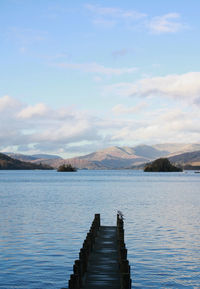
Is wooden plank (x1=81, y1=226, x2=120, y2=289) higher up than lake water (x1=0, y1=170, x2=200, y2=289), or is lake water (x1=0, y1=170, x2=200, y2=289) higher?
wooden plank (x1=81, y1=226, x2=120, y2=289)

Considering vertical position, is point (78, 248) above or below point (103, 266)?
below

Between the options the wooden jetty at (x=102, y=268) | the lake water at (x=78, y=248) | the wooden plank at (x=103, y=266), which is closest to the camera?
the wooden jetty at (x=102, y=268)

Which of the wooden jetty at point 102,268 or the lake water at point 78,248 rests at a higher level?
the wooden jetty at point 102,268

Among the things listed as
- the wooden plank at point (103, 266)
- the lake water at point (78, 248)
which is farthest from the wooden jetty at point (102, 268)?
the lake water at point (78, 248)

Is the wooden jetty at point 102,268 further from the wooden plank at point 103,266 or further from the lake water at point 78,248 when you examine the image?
the lake water at point 78,248

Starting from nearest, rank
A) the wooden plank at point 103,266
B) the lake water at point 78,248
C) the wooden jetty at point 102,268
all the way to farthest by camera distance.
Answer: the wooden jetty at point 102,268, the wooden plank at point 103,266, the lake water at point 78,248

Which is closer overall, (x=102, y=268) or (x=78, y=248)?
(x=102, y=268)

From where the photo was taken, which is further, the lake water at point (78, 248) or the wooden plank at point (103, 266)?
the lake water at point (78, 248)

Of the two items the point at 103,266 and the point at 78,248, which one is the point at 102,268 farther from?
the point at 78,248

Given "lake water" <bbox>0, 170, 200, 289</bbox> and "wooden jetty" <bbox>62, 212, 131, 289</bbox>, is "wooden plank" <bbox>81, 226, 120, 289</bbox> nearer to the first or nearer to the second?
"wooden jetty" <bbox>62, 212, 131, 289</bbox>

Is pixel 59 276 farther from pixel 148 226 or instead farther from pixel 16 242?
pixel 148 226

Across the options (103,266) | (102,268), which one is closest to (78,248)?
(103,266)

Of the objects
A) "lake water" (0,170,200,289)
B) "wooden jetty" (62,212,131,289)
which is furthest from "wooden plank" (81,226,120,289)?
"lake water" (0,170,200,289)

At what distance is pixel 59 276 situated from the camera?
2991 centimetres
